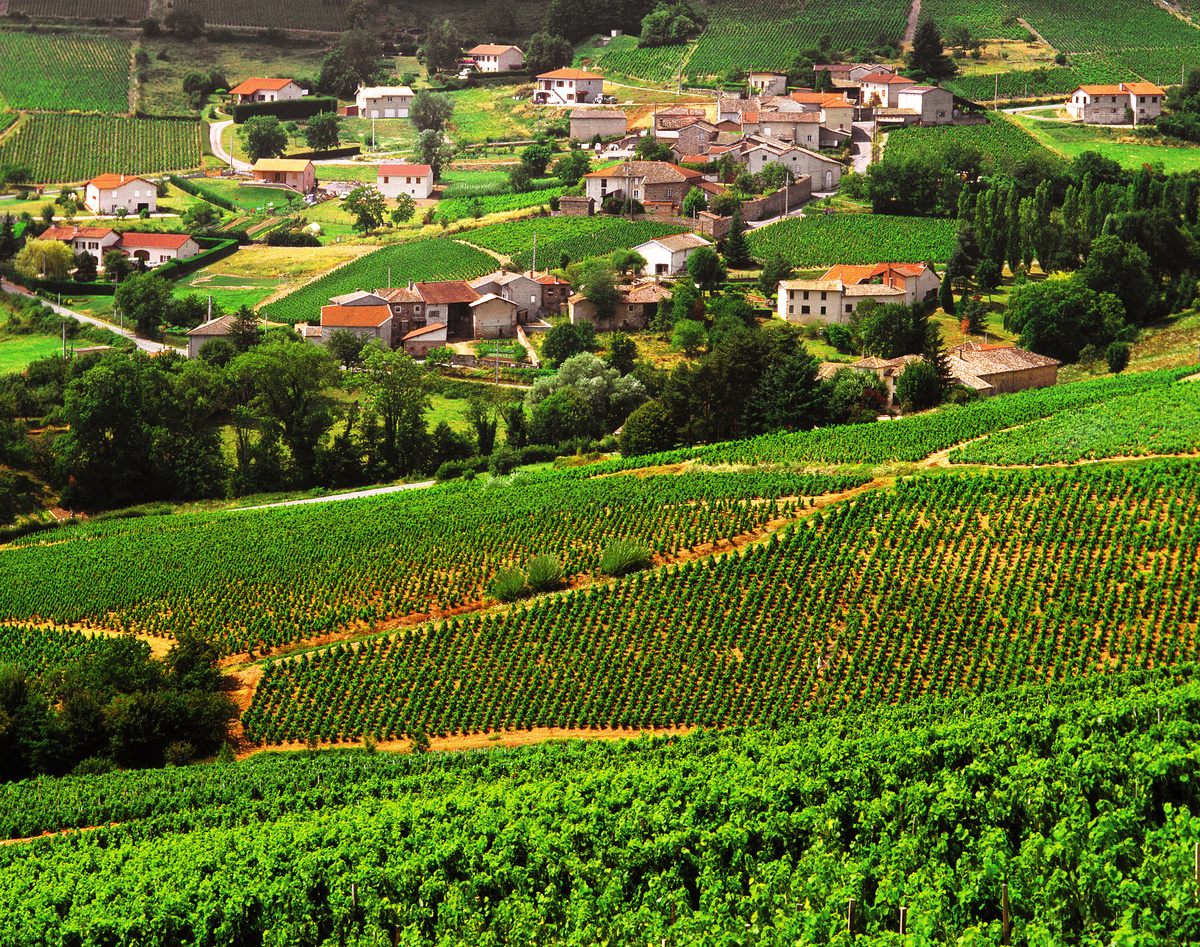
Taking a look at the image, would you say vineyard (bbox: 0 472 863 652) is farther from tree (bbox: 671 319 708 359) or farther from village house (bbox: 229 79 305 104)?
village house (bbox: 229 79 305 104)

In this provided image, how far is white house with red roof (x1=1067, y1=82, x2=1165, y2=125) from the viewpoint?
9312cm

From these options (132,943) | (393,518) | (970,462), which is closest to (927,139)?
(970,462)

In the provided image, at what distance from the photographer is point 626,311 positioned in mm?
69188

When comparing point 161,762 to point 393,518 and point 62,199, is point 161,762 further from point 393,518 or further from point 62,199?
point 62,199

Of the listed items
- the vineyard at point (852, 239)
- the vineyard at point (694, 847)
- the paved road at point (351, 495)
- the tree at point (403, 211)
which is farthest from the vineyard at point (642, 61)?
the vineyard at point (694, 847)

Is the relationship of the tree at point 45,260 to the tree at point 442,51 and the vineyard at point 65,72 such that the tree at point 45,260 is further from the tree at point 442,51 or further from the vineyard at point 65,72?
the tree at point 442,51

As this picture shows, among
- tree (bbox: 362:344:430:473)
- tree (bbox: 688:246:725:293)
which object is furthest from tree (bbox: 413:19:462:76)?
tree (bbox: 362:344:430:473)

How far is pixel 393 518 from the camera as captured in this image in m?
44.9

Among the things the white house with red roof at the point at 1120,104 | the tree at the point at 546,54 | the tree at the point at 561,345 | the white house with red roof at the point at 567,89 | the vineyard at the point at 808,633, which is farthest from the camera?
the tree at the point at 546,54

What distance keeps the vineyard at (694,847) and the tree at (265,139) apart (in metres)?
81.6

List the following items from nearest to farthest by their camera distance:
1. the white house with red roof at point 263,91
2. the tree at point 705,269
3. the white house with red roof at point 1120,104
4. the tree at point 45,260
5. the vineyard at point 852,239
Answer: the tree at point 705,269 → the vineyard at point 852,239 → the tree at point 45,260 → the white house with red roof at point 1120,104 → the white house with red roof at point 263,91

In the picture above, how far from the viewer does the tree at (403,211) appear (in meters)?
88.5

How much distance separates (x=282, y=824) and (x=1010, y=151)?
75622mm

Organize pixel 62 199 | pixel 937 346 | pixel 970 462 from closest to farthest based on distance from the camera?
pixel 970 462, pixel 937 346, pixel 62 199
